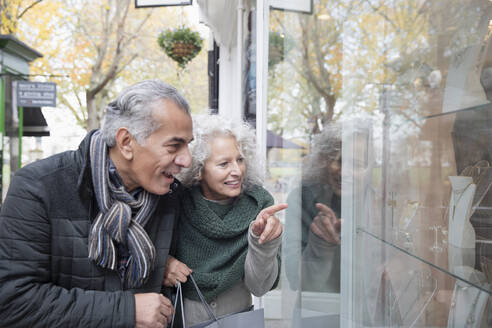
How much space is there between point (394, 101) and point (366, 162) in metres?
0.28

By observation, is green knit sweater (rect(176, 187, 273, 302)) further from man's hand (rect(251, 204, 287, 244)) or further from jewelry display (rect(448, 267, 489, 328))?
jewelry display (rect(448, 267, 489, 328))

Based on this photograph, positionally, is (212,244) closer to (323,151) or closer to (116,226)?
(116,226)

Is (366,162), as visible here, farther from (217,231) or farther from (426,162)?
(217,231)

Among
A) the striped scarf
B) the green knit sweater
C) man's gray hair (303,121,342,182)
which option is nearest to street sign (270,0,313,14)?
man's gray hair (303,121,342,182)

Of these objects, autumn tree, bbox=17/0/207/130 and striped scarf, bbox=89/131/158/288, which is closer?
striped scarf, bbox=89/131/158/288

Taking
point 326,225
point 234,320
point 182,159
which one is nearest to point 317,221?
point 326,225

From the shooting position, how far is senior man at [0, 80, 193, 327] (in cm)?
127

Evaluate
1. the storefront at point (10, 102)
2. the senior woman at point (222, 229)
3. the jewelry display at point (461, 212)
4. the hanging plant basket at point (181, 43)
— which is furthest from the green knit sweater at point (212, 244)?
the storefront at point (10, 102)

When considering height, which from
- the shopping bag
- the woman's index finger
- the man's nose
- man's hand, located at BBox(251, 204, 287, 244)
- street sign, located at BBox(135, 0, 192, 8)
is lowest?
the shopping bag

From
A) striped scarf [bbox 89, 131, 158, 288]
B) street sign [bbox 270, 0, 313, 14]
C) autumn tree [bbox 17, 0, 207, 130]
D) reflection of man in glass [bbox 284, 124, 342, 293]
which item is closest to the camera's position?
striped scarf [bbox 89, 131, 158, 288]

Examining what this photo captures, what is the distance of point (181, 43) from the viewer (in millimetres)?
5758

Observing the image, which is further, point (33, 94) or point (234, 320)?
point (33, 94)

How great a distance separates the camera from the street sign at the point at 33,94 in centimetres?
793

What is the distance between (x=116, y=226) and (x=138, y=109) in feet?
1.25
